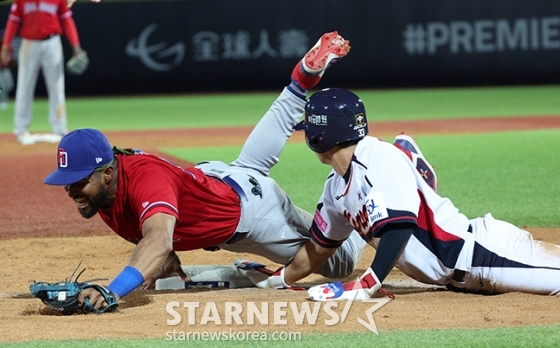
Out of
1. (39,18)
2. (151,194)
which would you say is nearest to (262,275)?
(151,194)

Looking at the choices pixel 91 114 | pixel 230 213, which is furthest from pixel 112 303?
pixel 91 114

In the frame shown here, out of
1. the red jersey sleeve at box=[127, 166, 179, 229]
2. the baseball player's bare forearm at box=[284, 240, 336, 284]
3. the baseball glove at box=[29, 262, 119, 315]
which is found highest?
the red jersey sleeve at box=[127, 166, 179, 229]

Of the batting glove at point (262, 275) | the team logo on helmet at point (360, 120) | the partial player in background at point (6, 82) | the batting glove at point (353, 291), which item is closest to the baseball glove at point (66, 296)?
the batting glove at point (353, 291)

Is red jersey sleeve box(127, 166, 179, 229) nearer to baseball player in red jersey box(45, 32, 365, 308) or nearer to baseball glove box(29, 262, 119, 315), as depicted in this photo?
baseball player in red jersey box(45, 32, 365, 308)

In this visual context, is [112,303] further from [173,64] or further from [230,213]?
[173,64]

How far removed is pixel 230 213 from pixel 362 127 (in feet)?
3.26

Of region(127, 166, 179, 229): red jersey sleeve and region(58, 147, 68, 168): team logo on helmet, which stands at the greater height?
region(58, 147, 68, 168): team logo on helmet

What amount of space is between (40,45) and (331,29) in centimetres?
962

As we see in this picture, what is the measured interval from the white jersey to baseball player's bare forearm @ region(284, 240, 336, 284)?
1.53 feet

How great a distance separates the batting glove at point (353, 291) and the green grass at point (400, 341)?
1.78 ft

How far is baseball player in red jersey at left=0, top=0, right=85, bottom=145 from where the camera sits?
13.2 m

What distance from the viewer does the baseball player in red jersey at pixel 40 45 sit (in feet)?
43.3

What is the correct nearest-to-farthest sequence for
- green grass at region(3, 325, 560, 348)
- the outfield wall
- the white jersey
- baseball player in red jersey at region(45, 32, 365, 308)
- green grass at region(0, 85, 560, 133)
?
green grass at region(3, 325, 560, 348) → baseball player in red jersey at region(45, 32, 365, 308) → the white jersey → green grass at region(0, 85, 560, 133) → the outfield wall

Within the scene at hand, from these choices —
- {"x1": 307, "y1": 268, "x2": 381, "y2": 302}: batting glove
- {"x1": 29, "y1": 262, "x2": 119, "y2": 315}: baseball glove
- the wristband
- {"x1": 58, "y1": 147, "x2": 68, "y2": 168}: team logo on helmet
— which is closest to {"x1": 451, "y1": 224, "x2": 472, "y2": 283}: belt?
{"x1": 307, "y1": 268, "x2": 381, "y2": 302}: batting glove
